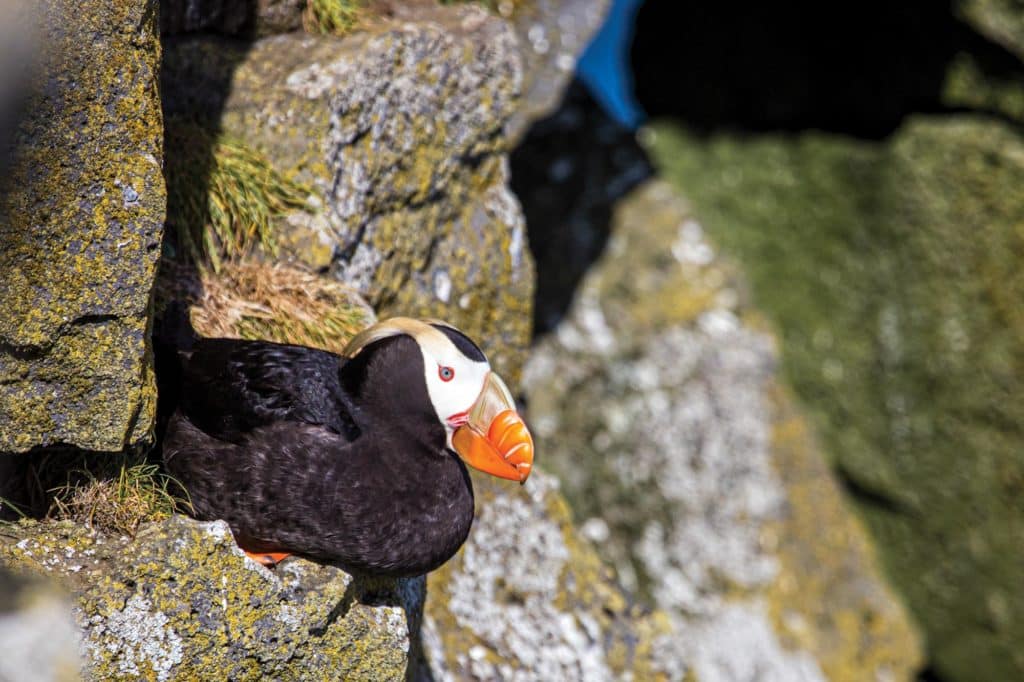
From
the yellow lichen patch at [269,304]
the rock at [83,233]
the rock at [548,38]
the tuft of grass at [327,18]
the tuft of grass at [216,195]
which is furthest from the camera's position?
the rock at [548,38]

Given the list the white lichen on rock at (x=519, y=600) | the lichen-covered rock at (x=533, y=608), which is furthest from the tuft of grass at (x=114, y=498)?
the white lichen on rock at (x=519, y=600)

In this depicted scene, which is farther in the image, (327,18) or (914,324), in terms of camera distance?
(914,324)

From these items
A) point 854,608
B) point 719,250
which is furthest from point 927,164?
point 854,608

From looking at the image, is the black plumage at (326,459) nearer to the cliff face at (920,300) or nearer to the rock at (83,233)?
the rock at (83,233)

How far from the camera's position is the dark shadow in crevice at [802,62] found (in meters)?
7.55

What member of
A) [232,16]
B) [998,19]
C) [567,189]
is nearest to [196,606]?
[232,16]

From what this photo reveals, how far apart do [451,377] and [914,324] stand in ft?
19.2

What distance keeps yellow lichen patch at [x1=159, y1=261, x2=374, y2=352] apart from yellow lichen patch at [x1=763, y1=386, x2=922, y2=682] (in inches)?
195

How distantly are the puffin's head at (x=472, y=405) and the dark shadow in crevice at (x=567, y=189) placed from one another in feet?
16.4

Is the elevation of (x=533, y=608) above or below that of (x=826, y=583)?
above

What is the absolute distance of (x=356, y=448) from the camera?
298 centimetres

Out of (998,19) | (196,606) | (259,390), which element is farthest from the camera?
(998,19)

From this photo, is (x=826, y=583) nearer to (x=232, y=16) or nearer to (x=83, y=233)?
(x=232, y=16)

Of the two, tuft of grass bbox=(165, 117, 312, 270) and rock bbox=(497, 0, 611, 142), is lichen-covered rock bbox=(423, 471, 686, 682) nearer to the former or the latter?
tuft of grass bbox=(165, 117, 312, 270)
